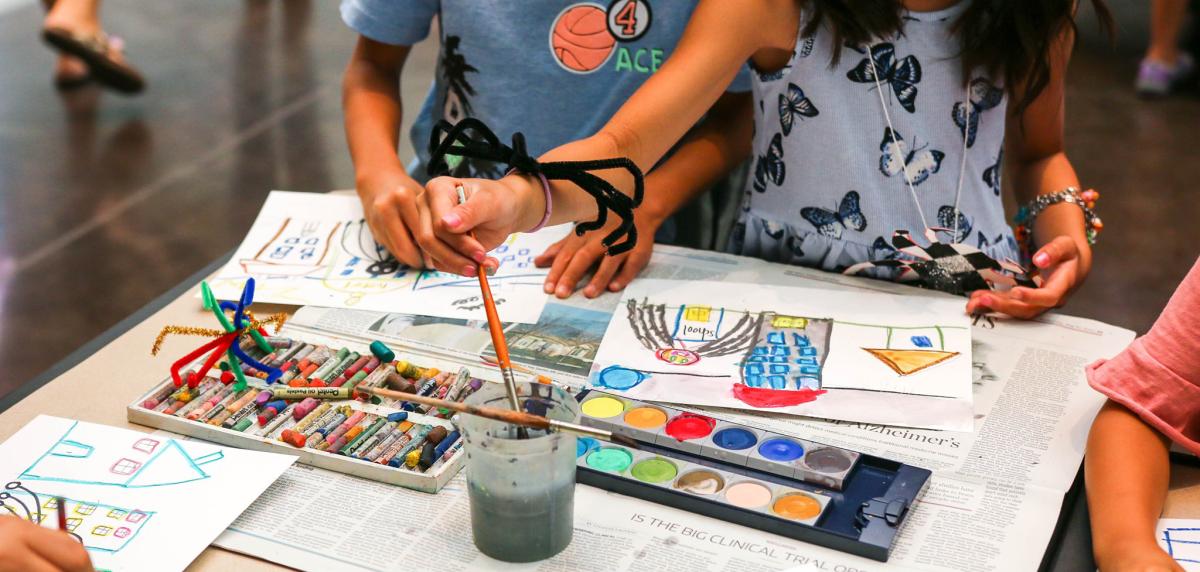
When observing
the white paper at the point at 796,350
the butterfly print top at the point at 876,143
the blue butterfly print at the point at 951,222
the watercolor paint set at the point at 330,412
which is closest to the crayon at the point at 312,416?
the watercolor paint set at the point at 330,412

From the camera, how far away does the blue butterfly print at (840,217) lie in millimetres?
1261

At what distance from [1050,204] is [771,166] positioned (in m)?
0.31

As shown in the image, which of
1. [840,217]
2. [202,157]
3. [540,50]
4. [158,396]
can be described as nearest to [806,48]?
[840,217]

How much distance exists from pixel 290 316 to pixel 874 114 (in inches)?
25.6

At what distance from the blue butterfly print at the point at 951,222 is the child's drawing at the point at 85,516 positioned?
0.86 m

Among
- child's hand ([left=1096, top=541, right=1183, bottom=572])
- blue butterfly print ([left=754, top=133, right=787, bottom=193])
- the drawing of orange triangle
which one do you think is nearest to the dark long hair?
blue butterfly print ([left=754, top=133, right=787, bottom=193])

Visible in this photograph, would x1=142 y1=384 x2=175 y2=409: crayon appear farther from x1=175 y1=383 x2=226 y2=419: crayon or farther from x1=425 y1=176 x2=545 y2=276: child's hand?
x1=425 y1=176 x2=545 y2=276: child's hand

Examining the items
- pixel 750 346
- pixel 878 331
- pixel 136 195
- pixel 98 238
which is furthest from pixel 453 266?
pixel 136 195

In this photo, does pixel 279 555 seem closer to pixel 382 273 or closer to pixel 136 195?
pixel 382 273

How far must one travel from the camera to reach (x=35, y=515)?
83 centimetres

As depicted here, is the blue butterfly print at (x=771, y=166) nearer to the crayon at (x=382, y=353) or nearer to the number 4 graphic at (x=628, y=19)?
the number 4 graphic at (x=628, y=19)

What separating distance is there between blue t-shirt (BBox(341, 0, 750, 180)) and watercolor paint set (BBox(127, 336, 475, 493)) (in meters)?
0.44

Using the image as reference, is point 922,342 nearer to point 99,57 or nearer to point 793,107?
point 793,107

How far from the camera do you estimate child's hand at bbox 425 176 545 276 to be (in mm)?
951
